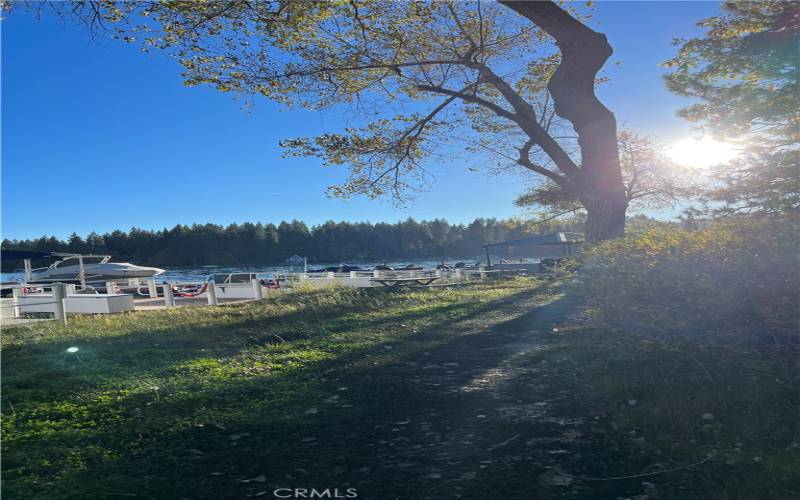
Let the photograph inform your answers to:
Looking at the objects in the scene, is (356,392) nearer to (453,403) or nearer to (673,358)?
(453,403)

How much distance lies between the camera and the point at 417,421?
3.68m

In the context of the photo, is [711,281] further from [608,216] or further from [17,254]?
[17,254]

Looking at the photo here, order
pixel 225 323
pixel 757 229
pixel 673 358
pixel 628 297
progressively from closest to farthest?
pixel 757 229 < pixel 673 358 < pixel 628 297 < pixel 225 323

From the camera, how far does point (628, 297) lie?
461cm

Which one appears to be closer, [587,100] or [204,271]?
[587,100]

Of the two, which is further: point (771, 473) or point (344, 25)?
point (344, 25)

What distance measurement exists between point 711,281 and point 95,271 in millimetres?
30291

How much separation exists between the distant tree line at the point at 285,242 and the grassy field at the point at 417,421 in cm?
3744

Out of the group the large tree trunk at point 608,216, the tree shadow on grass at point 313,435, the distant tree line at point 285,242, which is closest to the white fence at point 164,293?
the tree shadow on grass at point 313,435

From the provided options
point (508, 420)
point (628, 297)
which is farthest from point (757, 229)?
point (508, 420)

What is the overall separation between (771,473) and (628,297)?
2.10 metres

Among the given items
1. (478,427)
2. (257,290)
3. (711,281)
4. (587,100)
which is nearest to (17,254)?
(257,290)

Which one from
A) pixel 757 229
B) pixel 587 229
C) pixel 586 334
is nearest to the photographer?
pixel 757 229

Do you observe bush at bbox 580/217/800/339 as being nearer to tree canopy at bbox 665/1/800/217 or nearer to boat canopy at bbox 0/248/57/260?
tree canopy at bbox 665/1/800/217
